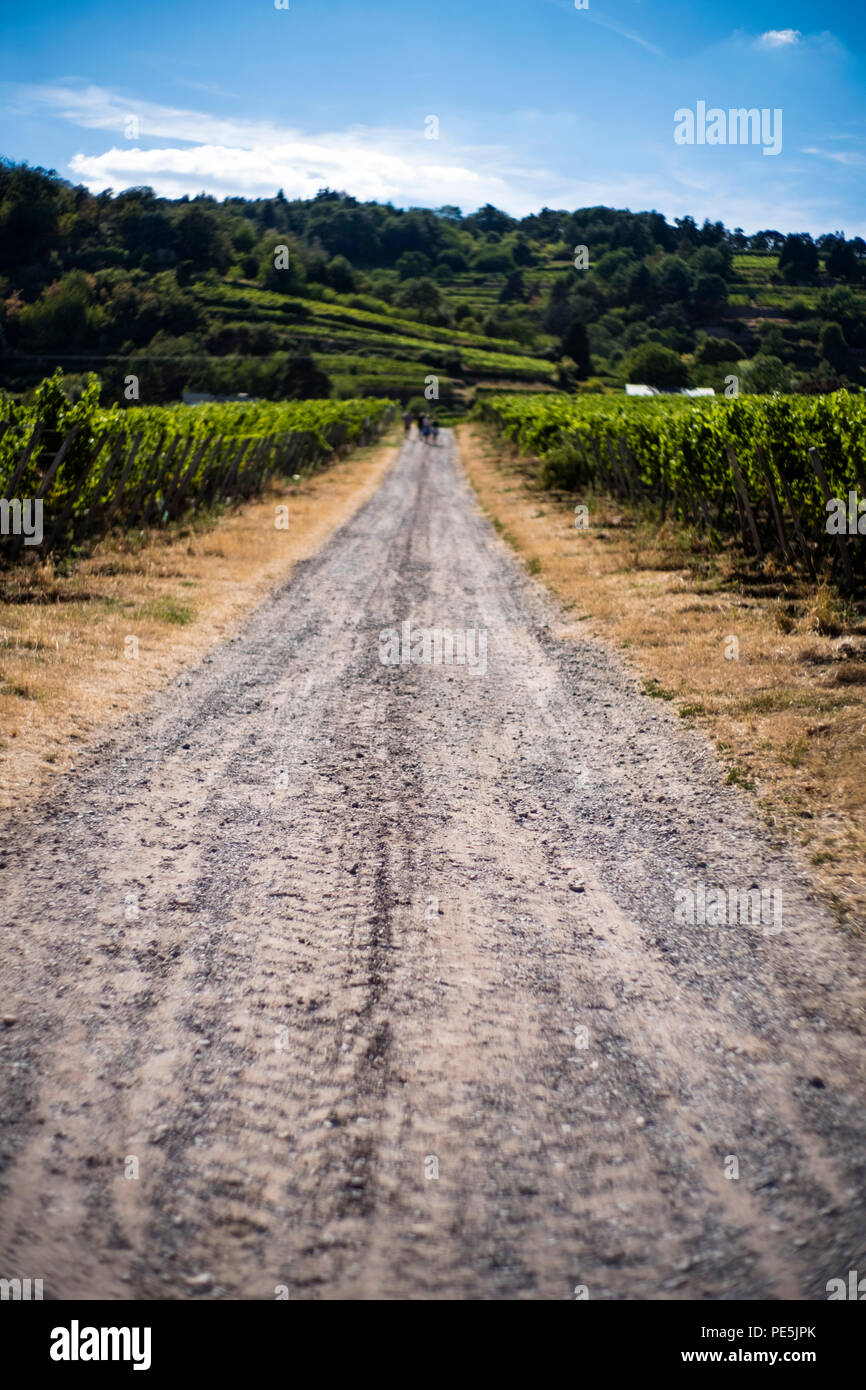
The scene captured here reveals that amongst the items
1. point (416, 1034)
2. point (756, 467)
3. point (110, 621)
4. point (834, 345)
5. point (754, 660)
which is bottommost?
point (416, 1034)

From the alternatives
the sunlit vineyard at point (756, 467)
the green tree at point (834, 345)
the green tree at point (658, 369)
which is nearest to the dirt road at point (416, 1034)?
the sunlit vineyard at point (756, 467)

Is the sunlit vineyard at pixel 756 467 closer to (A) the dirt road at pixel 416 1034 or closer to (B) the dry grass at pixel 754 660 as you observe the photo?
(B) the dry grass at pixel 754 660

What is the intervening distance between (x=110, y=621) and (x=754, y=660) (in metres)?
6.71

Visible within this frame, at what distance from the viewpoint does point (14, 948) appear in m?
3.76

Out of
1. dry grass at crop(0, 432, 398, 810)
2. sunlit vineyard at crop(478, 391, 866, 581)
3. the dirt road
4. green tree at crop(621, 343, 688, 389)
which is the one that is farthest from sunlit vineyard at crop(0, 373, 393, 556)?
green tree at crop(621, 343, 688, 389)

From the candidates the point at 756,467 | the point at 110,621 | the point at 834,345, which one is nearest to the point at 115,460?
the point at 110,621

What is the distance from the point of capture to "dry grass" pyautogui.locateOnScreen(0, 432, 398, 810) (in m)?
6.24

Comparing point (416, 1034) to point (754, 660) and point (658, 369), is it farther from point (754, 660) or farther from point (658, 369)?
point (658, 369)

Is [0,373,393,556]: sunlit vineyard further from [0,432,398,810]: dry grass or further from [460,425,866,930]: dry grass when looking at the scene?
[460,425,866,930]: dry grass

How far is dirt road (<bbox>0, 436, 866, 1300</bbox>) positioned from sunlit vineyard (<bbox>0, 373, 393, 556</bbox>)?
778 cm

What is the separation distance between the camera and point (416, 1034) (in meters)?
3.29

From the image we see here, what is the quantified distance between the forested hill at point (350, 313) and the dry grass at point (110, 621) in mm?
30812

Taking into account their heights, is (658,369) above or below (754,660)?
above
